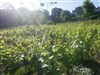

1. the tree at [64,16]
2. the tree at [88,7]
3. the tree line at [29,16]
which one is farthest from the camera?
the tree at [64,16]

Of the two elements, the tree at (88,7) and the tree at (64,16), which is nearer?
the tree at (88,7)

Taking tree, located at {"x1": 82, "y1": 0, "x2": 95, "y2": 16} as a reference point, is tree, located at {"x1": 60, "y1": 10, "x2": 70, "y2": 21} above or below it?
below

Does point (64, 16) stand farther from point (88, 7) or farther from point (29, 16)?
point (29, 16)

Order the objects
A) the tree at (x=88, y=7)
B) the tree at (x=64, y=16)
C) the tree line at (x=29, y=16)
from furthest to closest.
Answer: the tree at (x=64, y=16), the tree at (x=88, y=7), the tree line at (x=29, y=16)

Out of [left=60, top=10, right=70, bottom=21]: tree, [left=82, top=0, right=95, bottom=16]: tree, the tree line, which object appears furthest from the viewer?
[left=60, top=10, right=70, bottom=21]: tree

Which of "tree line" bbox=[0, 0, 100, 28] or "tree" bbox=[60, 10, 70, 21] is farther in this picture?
"tree" bbox=[60, 10, 70, 21]

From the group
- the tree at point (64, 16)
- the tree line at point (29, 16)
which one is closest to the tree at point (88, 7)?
the tree line at point (29, 16)

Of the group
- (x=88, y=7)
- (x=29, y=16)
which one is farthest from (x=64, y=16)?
(x=29, y=16)

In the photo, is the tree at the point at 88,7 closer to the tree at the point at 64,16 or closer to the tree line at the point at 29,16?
the tree line at the point at 29,16

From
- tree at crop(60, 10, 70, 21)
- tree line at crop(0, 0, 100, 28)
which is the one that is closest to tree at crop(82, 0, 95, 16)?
tree line at crop(0, 0, 100, 28)

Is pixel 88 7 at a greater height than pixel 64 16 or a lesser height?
greater

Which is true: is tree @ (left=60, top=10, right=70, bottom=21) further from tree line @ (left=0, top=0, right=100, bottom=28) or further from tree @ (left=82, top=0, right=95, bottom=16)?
tree @ (left=82, top=0, right=95, bottom=16)

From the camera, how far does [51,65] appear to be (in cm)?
536

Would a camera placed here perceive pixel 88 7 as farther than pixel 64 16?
No
